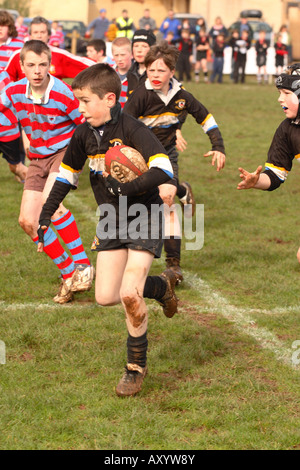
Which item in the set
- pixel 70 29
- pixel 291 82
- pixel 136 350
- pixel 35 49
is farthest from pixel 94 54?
pixel 70 29

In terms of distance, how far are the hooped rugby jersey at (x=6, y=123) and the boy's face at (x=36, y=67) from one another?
72 centimetres

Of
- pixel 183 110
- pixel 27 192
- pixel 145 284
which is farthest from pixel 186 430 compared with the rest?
pixel 183 110

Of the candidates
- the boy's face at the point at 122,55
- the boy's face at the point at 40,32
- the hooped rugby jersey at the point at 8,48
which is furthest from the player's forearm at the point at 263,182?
the hooped rugby jersey at the point at 8,48

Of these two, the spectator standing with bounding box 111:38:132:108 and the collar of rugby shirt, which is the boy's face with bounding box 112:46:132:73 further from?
the collar of rugby shirt

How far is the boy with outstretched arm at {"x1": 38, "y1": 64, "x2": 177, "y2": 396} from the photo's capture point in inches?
189

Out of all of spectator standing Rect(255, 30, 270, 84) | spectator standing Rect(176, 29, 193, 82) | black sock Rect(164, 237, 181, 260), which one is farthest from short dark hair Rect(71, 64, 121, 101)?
spectator standing Rect(255, 30, 270, 84)

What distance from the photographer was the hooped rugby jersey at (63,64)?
320 inches

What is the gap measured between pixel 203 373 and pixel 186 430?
0.83 metres

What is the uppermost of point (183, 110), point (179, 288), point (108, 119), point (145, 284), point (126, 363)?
point (108, 119)

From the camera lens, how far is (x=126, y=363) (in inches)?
201

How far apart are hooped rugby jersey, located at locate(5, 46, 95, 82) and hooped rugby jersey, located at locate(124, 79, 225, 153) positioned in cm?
128

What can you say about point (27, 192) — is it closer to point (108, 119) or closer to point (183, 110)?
point (183, 110)

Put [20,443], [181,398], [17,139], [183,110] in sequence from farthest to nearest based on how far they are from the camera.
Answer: [17,139] → [183,110] → [181,398] → [20,443]

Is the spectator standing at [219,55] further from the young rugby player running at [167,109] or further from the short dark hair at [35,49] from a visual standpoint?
the short dark hair at [35,49]
